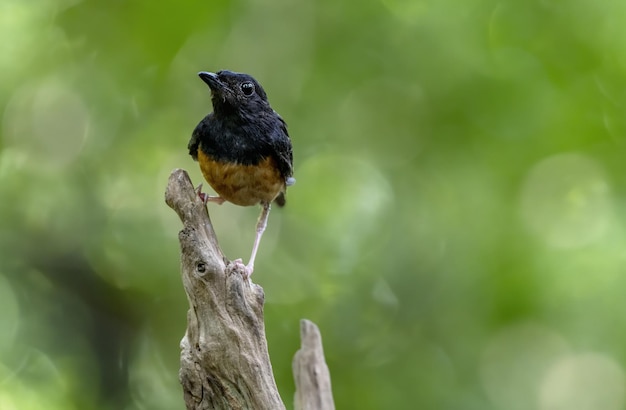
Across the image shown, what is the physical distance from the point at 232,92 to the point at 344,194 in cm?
314

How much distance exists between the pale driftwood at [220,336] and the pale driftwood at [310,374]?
1.02 metres

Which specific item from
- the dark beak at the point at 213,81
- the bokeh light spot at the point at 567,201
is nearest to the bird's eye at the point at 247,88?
the dark beak at the point at 213,81

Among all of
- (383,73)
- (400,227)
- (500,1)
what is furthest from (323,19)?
(400,227)

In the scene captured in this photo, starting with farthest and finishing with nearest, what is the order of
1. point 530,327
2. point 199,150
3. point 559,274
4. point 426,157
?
point 426,157 → point 530,327 → point 559,274 → point 199,150

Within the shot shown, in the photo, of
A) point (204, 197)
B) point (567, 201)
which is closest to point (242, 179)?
point (204, 197)

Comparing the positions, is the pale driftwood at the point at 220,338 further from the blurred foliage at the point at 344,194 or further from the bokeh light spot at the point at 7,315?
the bokeh light spot at the point at 7,315

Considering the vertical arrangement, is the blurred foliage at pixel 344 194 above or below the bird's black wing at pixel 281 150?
above

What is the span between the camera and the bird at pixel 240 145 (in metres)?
4.80

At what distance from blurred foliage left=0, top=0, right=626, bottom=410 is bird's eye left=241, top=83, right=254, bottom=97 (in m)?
2.48

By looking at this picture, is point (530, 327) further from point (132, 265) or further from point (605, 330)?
point (132, 265)

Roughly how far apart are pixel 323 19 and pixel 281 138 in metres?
3.01

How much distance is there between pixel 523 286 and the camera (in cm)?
673

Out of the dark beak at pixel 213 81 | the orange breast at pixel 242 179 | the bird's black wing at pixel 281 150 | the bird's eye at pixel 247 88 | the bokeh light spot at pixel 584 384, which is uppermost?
the bird's eye at pixel 247 88

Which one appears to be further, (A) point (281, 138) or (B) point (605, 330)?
(B) point (605, 330)
